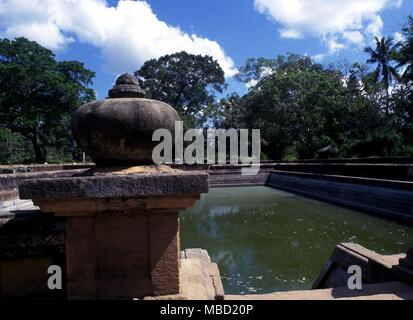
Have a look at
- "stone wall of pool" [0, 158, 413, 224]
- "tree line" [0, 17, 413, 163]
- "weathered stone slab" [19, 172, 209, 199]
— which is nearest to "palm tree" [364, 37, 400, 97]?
"tree line" [0, 17, 413, 163]

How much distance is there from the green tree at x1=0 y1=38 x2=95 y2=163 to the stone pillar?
24188mm

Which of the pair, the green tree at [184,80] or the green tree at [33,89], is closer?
the green tree at [33,89]

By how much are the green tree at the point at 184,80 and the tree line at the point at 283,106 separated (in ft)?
10.2

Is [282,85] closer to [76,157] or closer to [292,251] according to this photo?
[76,157]

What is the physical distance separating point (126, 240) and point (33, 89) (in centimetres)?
2578

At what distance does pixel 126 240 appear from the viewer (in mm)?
1628

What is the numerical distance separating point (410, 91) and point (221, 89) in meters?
21.4

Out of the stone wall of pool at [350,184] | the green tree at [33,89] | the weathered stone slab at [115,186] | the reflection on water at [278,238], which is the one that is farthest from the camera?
the green tree at [33,89]

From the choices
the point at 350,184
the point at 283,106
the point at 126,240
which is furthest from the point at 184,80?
the point at 126,240

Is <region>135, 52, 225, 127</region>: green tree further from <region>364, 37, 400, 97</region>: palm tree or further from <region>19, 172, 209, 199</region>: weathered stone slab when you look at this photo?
<region>19, 172, 209, 199</region>: weathered stone slab

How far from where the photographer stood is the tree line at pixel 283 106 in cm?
2330

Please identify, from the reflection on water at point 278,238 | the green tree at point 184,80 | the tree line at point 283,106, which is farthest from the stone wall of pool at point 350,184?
the green tree at point 184,80

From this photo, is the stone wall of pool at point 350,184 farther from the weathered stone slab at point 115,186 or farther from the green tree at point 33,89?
the green tree at point 33,89

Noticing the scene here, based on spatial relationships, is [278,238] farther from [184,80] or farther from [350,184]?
[184,80]
